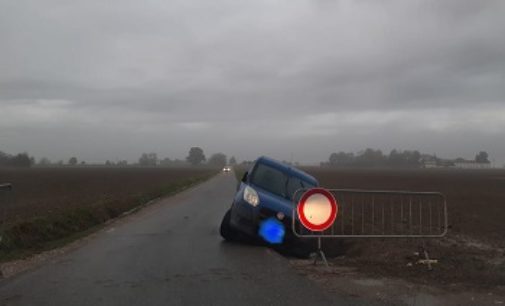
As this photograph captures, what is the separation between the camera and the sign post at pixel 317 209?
10.1 m

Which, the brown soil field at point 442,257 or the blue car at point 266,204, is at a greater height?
the blue car at point 266,204

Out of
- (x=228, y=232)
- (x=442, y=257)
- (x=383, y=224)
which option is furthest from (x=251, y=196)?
(x=383, y=224)

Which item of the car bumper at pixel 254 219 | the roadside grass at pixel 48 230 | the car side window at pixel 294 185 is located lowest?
the roadside grass at pixel 48 230

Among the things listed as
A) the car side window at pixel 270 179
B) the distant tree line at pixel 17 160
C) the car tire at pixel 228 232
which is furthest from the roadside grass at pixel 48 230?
the distant tree line at pixel 17 160

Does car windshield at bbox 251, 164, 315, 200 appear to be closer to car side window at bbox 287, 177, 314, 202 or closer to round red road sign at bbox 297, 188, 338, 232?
car side window at bbox 287, 177, 314, 202

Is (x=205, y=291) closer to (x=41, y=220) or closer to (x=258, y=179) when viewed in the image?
(x=258, y=179)

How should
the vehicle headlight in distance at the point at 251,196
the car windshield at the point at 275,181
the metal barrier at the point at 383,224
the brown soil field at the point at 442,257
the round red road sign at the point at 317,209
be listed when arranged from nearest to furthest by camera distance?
the brown soil field at the point at 442,257, the round red road sign at the point at 317,209, the metal barrier at the point at 383,224, the vehicle headlight in distance at the point at 251,196, the car windshield at the point at 275,181

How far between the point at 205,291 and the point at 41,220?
32.7 ft

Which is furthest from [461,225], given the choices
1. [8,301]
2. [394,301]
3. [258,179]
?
[8,301]

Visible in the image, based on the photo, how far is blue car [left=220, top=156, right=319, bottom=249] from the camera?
38.6ft

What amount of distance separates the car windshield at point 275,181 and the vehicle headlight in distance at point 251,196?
0.57m

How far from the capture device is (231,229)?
41.2ft

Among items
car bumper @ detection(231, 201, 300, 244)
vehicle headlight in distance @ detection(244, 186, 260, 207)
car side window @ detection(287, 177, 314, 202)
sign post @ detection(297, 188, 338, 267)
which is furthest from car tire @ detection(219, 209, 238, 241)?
sign post @ detection(297, 188, 338, 267)

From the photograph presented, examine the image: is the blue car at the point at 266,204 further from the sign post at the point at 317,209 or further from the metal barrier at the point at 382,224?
the sign post at the point at 317,209
